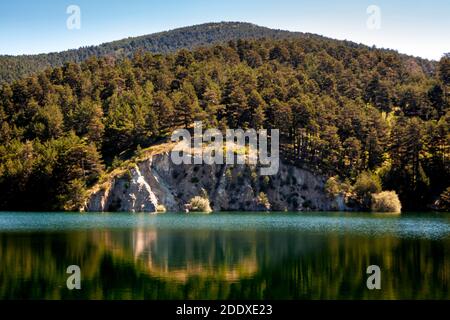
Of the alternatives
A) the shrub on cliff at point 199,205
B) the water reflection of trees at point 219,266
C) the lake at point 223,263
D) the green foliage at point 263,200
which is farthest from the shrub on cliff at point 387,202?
the water reflection of trees at point 219,266

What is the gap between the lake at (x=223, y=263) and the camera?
34406mm

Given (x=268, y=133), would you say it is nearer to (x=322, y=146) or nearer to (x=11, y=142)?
(x=322, y=146)

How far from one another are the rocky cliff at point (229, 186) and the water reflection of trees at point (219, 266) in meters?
66.9

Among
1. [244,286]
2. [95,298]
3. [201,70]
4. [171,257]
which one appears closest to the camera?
[95,298]

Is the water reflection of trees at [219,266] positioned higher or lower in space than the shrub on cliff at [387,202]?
higher

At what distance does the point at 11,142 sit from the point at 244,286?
12720 centimetres

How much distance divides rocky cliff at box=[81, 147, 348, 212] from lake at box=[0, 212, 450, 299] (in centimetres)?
6034

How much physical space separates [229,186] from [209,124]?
718 inches

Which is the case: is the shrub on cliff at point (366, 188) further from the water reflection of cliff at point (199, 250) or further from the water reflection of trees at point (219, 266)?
the water reflection of trees at point (219, 266)

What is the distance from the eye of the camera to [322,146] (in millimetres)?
141750

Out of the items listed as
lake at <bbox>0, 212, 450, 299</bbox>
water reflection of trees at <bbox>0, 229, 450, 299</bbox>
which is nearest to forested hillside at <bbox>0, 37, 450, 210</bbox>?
lake at <bbox>0, 212, 450, 299</bbox>

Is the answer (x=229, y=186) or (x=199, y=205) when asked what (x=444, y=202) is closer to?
(x=229, y=186)

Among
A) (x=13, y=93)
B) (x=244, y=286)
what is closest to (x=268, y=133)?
(x=13, y=93)

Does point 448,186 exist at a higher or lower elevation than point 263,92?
lower
